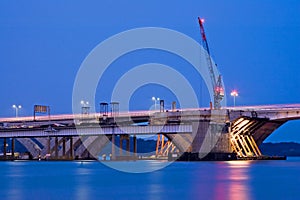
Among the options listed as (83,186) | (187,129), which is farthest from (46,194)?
(187,129)

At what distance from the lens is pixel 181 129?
448 feet

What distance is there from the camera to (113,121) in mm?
157000

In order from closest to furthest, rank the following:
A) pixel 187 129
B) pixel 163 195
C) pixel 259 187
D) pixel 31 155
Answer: pixel 163 195, pixel 259 187, pixel 187 129, pixel 31 155

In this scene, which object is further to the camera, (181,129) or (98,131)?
(98,131)

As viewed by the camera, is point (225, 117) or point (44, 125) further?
point (44, 125)

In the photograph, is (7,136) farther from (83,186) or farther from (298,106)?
(83,186)

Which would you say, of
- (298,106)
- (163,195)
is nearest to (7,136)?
(298,106)

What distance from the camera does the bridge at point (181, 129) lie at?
137 meters

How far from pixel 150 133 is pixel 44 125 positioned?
42258 mm

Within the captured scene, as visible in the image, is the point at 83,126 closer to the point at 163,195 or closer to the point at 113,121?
the point at 113,121

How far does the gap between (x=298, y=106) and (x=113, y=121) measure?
1876 inches

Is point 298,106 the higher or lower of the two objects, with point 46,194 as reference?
higher

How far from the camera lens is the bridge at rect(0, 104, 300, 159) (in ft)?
449

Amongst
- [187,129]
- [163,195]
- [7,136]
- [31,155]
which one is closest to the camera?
[163,195]
